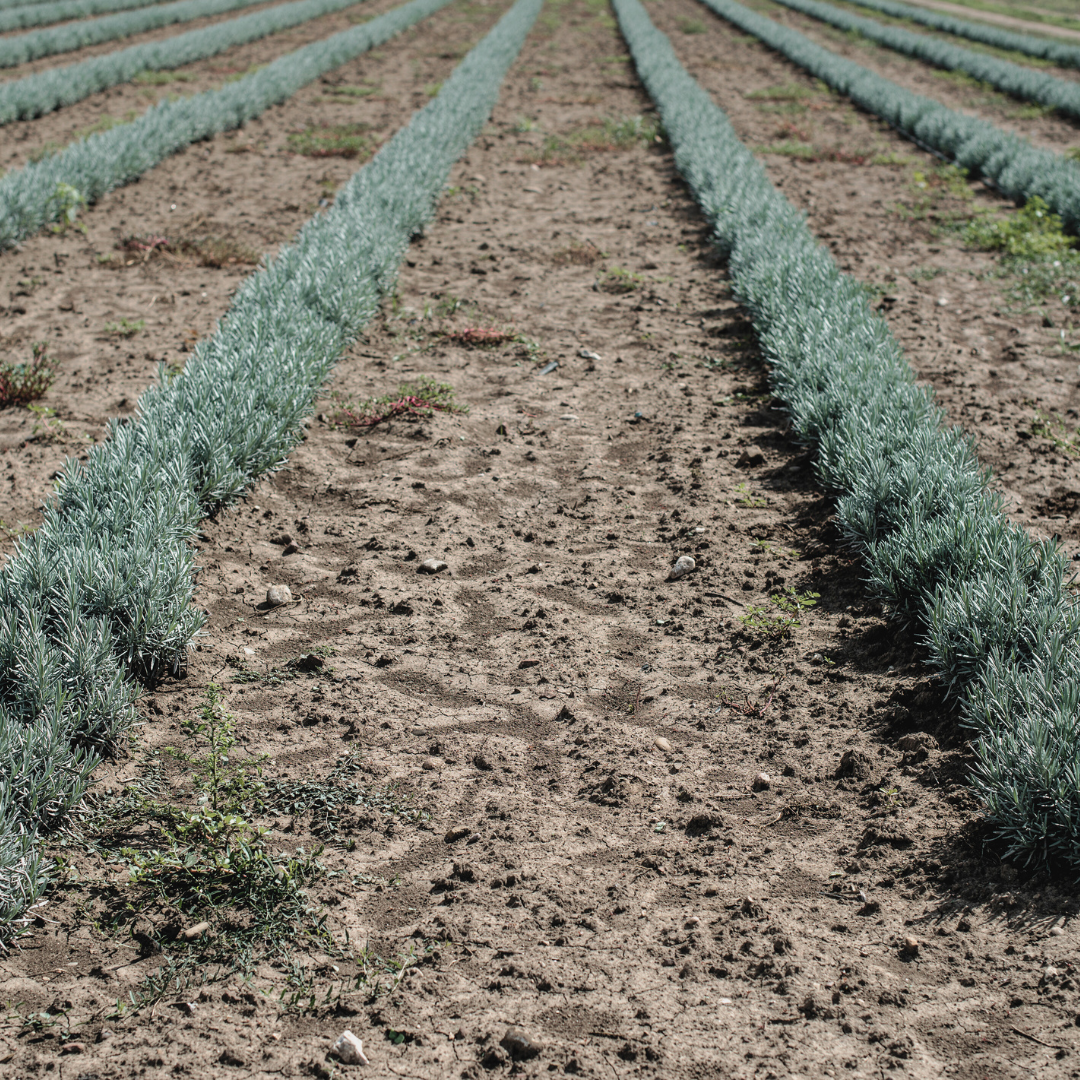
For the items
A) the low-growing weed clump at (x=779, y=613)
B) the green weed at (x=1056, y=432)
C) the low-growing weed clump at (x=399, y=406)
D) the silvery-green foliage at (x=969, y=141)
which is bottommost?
the low-growing weed clump at (x=779, y=613)

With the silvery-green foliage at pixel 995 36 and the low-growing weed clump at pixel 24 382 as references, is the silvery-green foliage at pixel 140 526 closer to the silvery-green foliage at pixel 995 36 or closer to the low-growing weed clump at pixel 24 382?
the low-growing weed clump at pixel 24 382

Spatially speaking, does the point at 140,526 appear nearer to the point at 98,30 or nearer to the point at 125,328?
the point at 125,328

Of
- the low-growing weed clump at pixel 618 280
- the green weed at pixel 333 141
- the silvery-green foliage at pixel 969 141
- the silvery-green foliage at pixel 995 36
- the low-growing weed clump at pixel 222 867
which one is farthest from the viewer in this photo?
the silvery-green foliage at pixel 995 36

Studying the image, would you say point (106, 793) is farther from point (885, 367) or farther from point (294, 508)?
point (885, 367)

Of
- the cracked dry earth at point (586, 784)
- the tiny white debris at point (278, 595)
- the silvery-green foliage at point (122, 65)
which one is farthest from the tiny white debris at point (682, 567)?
the silvery-green foliage at point (122, 65)

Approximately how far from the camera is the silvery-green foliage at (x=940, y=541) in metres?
2.72

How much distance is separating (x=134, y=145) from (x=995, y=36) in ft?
82.5

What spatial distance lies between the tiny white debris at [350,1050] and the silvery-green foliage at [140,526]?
97 centimetres

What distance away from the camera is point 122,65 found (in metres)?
16.8

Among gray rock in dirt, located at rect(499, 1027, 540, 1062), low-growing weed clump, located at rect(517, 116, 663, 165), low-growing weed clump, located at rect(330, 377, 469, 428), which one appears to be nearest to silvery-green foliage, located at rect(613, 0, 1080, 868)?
gray rock in dirt, located at rect(499, 1027, 540, 1062)

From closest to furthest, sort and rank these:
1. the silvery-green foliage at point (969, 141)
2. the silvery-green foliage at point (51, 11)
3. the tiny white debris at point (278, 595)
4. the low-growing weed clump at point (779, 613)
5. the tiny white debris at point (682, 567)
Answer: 1. the low-growing weed clump at point (779, 613)
2. the tiny white debris at point (278, 595)
3. the tiny white debris at point (682, 567)
4. the silvery-green foliage at point (969, 141)
5. the silvery-green foliage at point (51, 11)

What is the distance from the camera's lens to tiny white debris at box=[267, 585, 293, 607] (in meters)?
4.08

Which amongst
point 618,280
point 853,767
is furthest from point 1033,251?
point 853,767

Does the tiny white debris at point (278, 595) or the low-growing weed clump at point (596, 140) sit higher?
the low-growing weed clump at point (596, 140)
